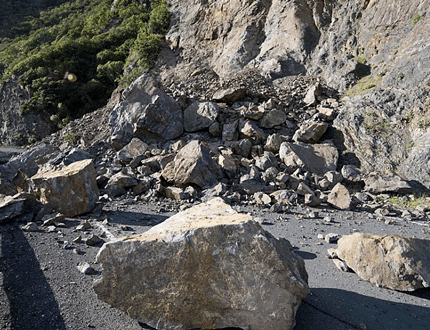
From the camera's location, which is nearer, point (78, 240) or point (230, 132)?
point (78, 240)

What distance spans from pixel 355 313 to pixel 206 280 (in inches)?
71.4

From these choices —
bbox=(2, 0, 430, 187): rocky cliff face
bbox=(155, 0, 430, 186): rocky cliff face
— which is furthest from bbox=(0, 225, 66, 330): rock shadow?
bbox=(155, 0, 430, 186): rocky cliff face

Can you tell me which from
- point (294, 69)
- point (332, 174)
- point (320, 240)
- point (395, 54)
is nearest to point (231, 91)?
point (294, 69)

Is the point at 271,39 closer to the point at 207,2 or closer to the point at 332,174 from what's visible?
the point at 207,2

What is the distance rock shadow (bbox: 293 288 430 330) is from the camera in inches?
130

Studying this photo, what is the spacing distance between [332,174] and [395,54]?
6358mm

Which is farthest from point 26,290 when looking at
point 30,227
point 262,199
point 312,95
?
point 312,95

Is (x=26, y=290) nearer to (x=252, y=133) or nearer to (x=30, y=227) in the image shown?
(x=30, y=227)

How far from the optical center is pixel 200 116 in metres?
11.8

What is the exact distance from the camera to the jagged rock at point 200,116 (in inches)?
456

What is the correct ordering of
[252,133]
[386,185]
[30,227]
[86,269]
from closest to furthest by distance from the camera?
[86,269] → [30,227] → [386,185] → [252,133]

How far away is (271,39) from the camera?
16062 millimetres

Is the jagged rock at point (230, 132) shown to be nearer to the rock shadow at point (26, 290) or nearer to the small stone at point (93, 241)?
the small stone at point (93, 241)

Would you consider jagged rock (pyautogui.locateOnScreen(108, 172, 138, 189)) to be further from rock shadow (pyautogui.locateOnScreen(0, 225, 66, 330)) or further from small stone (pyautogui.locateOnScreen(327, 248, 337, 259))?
small stone (pyautogui.locateOnScreen(327, 248, 337, 259))
